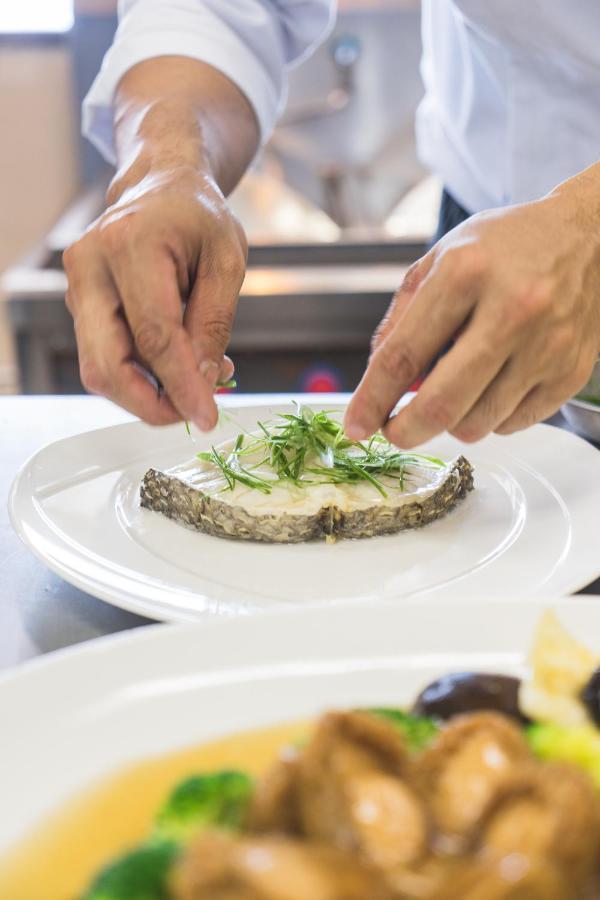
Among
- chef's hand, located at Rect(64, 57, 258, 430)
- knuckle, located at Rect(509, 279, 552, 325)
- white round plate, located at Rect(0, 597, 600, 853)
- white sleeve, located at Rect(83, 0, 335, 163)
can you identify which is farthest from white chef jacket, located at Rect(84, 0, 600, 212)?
white round plate, located at Rect(0, 597, 600, 853)

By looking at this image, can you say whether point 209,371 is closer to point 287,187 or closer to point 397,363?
point 397,363

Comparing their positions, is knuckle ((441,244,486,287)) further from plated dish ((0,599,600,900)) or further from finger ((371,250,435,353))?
plated dish ((0,599,600,900))

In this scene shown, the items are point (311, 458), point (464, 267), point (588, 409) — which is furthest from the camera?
point (588, 409)

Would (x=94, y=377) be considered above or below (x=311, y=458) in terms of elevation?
above

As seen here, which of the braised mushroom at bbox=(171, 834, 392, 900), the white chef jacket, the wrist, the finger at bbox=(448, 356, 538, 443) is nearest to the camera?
the braised mushroom at bbox=(171, 834, 392, 900)

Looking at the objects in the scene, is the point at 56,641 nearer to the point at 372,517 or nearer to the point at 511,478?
the point at 372,517

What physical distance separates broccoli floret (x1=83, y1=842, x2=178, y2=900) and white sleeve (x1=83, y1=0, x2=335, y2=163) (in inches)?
59.4

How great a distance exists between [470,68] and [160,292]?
111 centimetres

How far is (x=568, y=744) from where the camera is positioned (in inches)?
29.5

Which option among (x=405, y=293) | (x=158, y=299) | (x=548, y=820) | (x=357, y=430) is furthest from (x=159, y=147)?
(x=548, y=820)

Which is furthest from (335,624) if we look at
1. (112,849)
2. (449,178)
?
(449,178)

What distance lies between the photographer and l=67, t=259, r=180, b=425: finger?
4.32 feet

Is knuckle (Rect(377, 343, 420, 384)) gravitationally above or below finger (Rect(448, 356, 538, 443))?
above

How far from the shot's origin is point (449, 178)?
2.23 m
